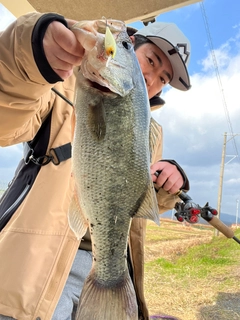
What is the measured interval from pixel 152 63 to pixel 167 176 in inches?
42.0

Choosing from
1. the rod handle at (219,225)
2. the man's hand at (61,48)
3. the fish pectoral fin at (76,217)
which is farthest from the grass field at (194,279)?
the man's hand at (61,48)

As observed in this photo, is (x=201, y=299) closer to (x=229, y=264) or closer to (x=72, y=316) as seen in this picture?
(x=229, y=264)

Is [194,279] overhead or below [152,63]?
below

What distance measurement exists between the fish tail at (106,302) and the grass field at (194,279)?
2.40 metres

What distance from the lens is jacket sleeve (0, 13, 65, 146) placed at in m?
1.25

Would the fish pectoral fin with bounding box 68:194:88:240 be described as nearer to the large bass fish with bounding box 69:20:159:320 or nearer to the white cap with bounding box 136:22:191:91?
the large bass fish with bounding box 69:20:159:320

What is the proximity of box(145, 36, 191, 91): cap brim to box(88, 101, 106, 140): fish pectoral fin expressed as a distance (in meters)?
1.44

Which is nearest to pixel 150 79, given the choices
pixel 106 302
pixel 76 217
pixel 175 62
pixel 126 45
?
pixel 175 62

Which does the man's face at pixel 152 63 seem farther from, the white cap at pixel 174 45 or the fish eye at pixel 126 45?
the fish eye at pixel 126 45

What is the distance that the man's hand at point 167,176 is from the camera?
201 centimetres

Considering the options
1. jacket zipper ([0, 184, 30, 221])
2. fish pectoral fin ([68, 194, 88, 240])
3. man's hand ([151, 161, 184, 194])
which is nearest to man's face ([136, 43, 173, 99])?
man's hand ([151, 161, 184, 194])

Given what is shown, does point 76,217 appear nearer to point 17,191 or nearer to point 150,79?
point 17,191

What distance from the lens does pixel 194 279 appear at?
7941 millimetres

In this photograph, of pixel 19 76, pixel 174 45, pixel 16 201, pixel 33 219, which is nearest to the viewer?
pixel 19 76
